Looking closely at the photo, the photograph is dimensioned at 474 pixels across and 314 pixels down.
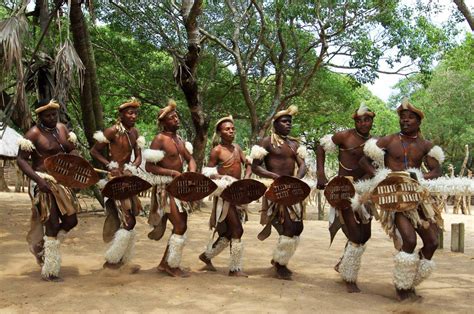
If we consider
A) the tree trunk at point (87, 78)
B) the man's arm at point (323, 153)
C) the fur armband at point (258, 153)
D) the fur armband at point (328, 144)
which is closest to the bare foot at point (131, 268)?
the fur armband at point (258, 153)

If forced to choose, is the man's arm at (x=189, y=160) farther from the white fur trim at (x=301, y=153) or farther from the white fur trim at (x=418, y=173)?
the white fur trim at (x=418, y=173)

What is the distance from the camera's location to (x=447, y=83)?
28406 mm

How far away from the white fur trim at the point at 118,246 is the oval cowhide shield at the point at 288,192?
161cm

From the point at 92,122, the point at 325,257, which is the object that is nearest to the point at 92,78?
the point at 92,122

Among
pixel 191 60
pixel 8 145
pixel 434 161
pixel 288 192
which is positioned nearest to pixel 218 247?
pixel 288 192

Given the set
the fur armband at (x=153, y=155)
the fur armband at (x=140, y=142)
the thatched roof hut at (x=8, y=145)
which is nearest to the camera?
the fur armband at (x=153, y=155)

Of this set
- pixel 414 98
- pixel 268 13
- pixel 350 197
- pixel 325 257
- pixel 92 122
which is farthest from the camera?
pixel 414 98

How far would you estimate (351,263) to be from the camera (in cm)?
537

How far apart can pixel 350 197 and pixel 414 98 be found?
2736cm

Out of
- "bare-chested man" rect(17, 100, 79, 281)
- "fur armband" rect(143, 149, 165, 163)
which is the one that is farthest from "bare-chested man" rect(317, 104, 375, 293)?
"bare-chested man" rect(17, 100, 79, 281)

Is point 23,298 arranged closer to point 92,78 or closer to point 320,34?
point 92,78

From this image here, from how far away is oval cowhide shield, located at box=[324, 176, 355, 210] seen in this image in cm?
527

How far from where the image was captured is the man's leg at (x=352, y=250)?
536 centimetres

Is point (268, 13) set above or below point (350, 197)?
above
